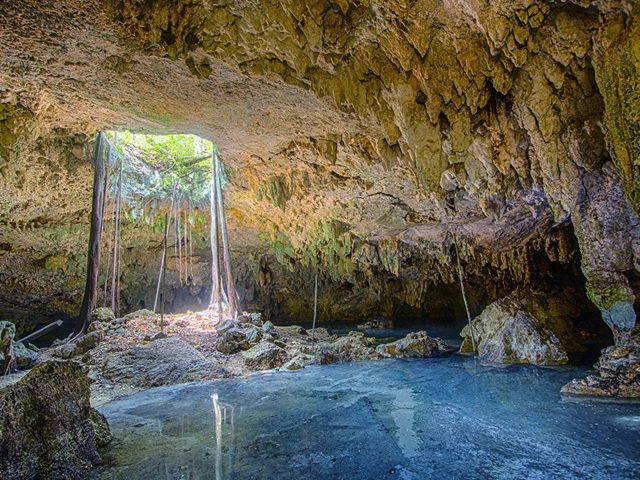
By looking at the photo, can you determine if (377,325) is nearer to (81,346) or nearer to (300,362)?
(300,362)

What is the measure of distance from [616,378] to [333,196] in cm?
577

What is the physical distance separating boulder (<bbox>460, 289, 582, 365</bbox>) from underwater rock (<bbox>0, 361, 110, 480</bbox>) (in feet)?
21.7

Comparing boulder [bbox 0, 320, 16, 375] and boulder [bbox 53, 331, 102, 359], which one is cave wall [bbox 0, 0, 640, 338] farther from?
boulder [bbox 53, 331, 102, 359]

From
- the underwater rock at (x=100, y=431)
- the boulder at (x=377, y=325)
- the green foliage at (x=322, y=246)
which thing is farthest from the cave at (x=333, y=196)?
the boulder at (x=377, y=325)

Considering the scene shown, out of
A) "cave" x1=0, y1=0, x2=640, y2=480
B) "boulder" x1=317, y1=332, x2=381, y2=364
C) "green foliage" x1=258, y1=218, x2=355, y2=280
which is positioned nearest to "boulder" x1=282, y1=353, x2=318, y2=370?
"cave" x1=0, y1=0, x2=640, y2=480

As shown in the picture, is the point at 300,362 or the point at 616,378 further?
the point at 300,362

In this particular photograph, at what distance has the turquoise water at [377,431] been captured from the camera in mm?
2947

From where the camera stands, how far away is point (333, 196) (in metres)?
8.64

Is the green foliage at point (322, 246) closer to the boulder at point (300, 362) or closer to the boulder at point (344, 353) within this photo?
the boulder at point (344, 353)

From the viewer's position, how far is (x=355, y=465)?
9.97 ft

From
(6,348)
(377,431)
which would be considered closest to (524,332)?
(377,431)

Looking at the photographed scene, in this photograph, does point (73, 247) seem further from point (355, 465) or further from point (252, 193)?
point (355, 465)

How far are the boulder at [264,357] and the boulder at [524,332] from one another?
3.95 metres

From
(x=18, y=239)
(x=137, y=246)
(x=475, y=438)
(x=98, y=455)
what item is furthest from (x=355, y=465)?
(x=137, y=246)
